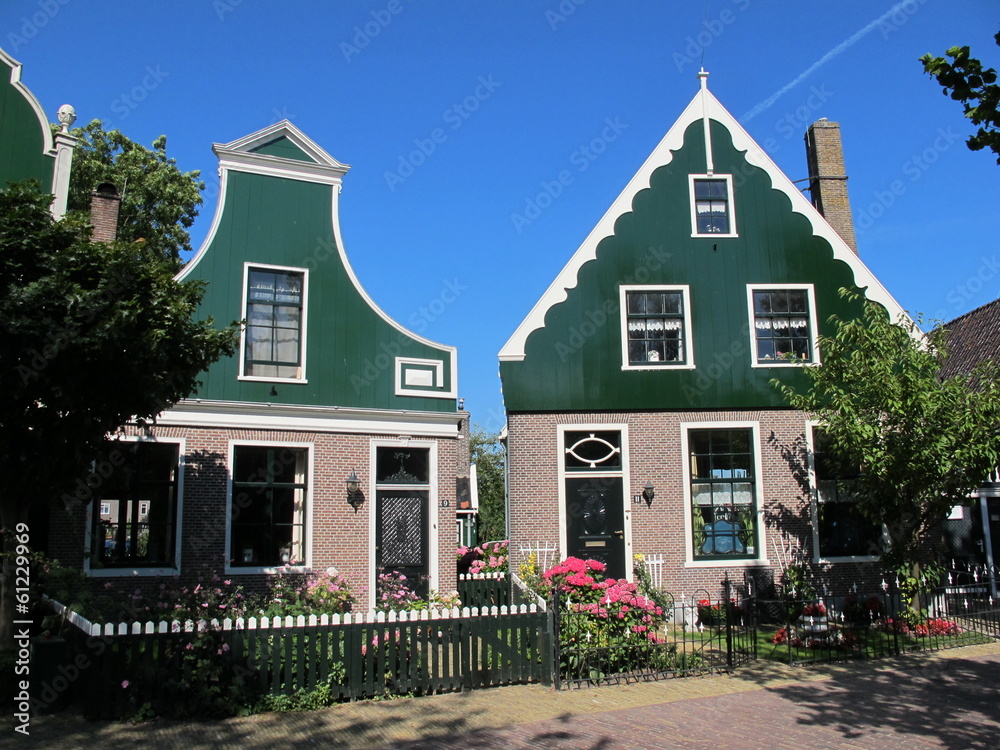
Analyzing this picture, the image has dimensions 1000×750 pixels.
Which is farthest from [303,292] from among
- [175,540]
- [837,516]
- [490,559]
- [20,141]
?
[837,516]

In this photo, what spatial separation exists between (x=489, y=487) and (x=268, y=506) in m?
32.2

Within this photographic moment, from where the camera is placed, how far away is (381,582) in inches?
566

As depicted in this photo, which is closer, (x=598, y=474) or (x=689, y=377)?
(x=598, y=474)

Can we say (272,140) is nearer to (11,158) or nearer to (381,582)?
(11,158)

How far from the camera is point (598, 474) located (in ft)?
52.1

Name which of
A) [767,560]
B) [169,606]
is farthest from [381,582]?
[767,560]

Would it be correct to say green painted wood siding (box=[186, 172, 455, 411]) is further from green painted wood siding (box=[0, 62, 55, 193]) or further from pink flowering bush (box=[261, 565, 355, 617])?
pink flowering bush (box=[261, 565, 355, 617])

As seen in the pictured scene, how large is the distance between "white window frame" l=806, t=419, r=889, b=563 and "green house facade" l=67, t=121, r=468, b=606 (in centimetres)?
711

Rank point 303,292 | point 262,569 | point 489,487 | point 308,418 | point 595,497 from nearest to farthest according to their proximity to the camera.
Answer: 1. point 262,569
2. point 308,418
3. point 303,292
4. point 595,497
5. point 489,487

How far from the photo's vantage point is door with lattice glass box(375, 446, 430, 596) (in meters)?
14.7

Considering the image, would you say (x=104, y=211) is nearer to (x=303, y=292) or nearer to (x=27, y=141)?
(x=27, y=141)

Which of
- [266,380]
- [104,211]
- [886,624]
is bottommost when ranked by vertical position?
[886,624]

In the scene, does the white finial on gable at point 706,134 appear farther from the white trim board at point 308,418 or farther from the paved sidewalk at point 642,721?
the paved sidewalk at point 642,721

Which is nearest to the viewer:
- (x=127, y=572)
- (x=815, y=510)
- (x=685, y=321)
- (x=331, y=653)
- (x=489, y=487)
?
(x=331, y=653)
